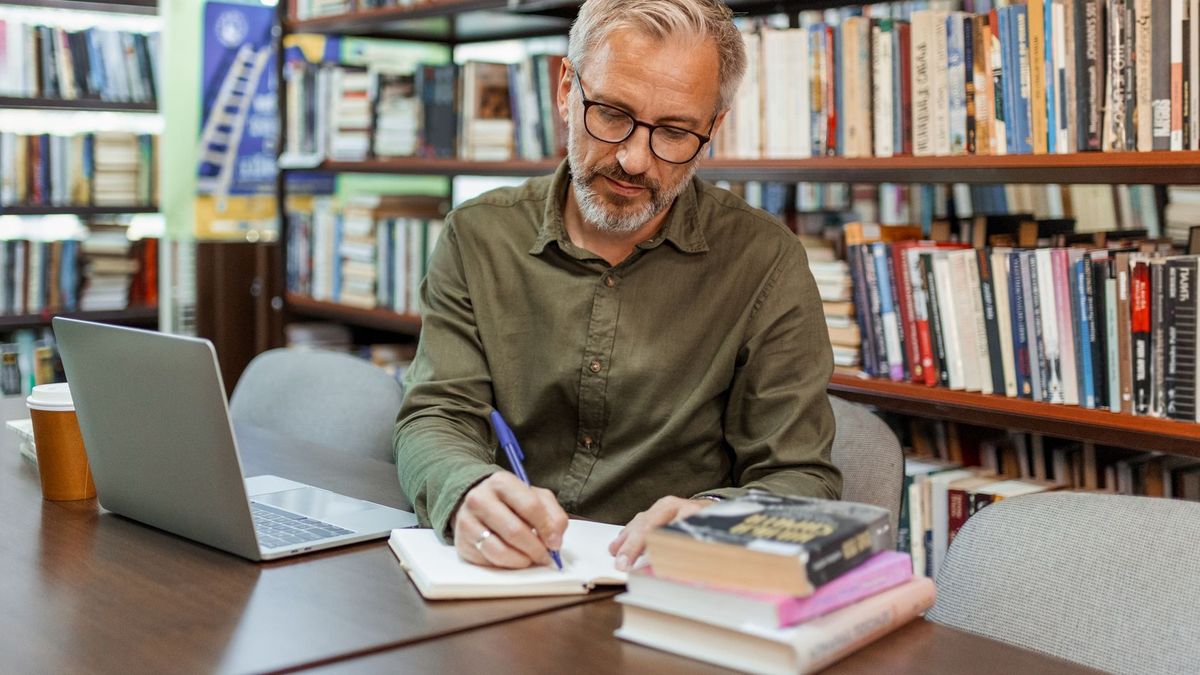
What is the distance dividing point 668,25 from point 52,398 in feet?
2.78

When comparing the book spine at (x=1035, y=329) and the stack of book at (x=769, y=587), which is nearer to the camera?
the stack of book at (x=769, y=587)

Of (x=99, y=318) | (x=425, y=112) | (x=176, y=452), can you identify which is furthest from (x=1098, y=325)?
(x=99, y=318)

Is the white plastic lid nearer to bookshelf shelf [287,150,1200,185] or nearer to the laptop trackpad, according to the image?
the laptop trackpad

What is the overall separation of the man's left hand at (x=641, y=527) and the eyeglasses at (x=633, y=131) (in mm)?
528

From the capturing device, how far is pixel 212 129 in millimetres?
4371

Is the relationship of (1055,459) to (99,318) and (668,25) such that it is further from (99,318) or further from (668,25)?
(99,318)

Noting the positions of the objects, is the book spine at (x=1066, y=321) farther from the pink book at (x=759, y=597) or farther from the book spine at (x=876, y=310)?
the pink book at (x=759, y=597)

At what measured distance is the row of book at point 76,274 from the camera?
13.7 feet

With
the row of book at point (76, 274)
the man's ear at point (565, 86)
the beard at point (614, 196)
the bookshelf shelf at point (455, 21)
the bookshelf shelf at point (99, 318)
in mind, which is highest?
the bookshelf shelf at point (455, 21)

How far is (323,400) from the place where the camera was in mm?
2021

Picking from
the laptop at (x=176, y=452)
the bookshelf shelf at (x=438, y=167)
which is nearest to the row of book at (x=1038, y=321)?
the bookshelf shelf at (x=438, y=167)

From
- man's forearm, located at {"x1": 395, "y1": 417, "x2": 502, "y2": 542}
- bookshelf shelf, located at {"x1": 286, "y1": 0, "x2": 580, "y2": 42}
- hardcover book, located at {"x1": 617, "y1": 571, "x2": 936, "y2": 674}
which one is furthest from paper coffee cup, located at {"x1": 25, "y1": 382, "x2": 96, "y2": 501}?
bookshelf shelf, located at {"x1": 286, "y1": 0, "x2": 580, "y2": 42}

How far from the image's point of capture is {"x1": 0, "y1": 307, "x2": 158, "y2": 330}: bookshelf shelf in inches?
163

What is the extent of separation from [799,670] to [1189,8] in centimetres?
141
